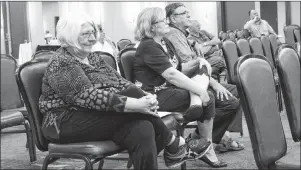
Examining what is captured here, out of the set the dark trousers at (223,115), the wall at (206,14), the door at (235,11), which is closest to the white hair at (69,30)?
the dark trousers at (223,115)

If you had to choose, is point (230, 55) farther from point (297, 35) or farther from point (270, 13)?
point (270, 13)

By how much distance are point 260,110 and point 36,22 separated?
11361 millimetres

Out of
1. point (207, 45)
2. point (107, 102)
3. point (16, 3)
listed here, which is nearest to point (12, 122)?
point (107, 102)

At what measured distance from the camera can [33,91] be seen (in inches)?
83.4

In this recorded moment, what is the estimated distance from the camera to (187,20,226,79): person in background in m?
5.18

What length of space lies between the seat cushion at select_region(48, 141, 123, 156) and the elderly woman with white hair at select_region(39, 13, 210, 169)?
2 cm

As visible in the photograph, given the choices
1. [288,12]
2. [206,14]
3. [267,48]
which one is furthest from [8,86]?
[288,12]

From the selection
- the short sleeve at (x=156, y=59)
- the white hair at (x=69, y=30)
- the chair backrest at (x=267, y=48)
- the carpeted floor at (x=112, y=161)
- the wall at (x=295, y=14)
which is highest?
the wall at (x=295, y=14)

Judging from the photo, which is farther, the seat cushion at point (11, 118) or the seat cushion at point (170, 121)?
the seat cushion at point (11, 118)

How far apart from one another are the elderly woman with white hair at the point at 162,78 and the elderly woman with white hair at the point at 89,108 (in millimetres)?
571

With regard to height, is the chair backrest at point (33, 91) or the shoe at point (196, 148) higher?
the chair backrest at point (33, 91)

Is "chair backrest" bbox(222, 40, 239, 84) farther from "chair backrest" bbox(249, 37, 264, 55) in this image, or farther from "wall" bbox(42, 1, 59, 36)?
"wall" bbox(42, 1, 59, 36)

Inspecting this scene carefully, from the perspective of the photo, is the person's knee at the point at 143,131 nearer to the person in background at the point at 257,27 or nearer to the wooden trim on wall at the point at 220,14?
the person in background at the point at 257,27

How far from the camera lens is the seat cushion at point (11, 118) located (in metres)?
2.88
